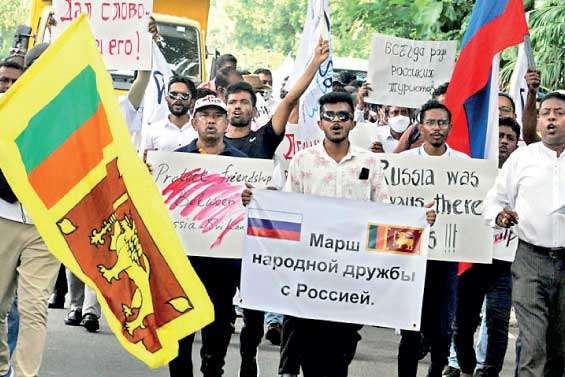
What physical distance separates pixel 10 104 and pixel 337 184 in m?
2.71

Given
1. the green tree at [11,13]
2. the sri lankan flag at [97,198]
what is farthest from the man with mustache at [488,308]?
the green tree at [11,13]

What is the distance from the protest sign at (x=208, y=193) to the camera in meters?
9.64

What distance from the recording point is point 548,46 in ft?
57.5

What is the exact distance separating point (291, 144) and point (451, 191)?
2082 mm

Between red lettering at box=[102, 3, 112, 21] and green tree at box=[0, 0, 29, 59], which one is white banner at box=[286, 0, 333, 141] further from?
green tree at box=[0, 0, 29, 59]

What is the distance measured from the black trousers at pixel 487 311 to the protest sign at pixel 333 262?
5.47 feet

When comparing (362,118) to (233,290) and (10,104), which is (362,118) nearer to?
(233,290)

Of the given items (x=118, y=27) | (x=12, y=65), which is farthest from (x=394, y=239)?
(x=118, y=27)

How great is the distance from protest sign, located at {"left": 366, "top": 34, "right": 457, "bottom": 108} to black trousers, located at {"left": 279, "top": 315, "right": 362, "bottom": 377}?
544 cm

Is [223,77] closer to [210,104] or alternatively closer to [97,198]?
[210,104]

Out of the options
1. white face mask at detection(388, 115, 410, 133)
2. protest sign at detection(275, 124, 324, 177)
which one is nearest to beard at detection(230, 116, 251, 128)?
protest sign at detection(275, 124, 324, 177)

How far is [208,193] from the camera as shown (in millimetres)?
9875

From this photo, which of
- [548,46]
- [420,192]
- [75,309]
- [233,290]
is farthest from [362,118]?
[233,290]

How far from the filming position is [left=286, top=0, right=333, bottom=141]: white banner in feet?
38.2
